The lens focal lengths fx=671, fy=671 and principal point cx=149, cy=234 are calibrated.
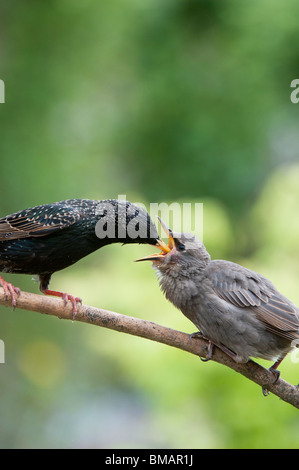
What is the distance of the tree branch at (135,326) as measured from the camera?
3.70 meters

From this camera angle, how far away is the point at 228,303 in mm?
4113

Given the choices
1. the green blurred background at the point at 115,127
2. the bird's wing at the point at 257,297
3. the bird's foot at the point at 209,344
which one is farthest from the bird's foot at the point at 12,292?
the green blurred background at the point at 115,127

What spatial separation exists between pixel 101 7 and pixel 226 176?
273 centimetres

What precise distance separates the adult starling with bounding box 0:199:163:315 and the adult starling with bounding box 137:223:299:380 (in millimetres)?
231

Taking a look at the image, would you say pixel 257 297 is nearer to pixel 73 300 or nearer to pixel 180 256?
pixel 180 256

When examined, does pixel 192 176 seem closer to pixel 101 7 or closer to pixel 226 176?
pixel 226 176

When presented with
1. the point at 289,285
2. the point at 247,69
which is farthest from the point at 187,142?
the point at 289,285

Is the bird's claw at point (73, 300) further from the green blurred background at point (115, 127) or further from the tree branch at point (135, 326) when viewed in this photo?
the green blurred background at point (115, 127)

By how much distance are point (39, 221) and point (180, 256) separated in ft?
2.99

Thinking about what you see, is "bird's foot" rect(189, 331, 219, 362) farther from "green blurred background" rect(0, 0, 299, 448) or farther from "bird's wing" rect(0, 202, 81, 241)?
"green blurred background" rect(0, 0, 299, 448)

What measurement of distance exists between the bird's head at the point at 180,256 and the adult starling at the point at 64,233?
10 centimetres

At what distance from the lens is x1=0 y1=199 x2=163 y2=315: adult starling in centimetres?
409

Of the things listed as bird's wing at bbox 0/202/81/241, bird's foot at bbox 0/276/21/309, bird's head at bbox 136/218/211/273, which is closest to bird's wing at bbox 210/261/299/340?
bird's head at bbox 136/218/211/273

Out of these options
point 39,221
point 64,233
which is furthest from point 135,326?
point 39,221
